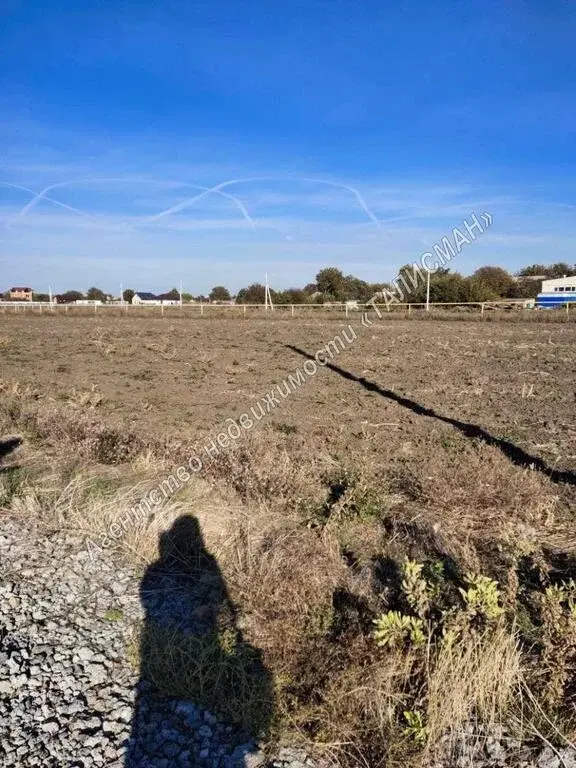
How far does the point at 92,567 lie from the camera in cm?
362

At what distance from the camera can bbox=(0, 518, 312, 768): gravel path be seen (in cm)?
224

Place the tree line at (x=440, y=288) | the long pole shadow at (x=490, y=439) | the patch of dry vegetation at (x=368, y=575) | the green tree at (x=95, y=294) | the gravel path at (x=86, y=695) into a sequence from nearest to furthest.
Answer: the gravel path at (x=86, y=695) < the patch of dry vegetation at (x=368, y=575) < the long pole shadow at (x=490, y=439) < the tree line at (x=440, y=288) < the green tree at (x=95, y=294)

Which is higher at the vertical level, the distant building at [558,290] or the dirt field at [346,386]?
the distant building at [558,290]

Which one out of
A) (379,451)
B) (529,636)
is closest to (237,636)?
(529,636)

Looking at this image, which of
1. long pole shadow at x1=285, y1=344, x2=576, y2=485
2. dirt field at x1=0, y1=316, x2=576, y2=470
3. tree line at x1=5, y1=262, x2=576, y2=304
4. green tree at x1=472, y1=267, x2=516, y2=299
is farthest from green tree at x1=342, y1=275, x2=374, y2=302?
long pole shadow at x1=285, y1=344, x2=576, y2=485

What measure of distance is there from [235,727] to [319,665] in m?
0.49

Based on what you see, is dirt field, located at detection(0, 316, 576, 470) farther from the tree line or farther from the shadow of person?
the tree line

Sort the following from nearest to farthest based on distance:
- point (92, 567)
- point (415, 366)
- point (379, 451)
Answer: point (92, 567)
point (379, 451)
point (415, 366)

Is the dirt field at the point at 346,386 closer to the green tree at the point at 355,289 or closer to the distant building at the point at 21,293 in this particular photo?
the green tree at the point at 355,289

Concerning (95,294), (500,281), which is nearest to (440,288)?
(500,281)

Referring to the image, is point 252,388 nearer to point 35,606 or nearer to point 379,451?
point 379,451

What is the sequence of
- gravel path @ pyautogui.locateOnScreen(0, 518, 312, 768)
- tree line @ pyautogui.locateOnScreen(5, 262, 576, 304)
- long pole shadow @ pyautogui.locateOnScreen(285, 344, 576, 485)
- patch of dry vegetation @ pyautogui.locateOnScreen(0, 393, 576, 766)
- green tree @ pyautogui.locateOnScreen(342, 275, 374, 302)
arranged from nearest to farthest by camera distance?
gravel path @ pyautogui.locateOnScreen(0, 518, 312, 768), patch of dry vegetation @ pyautogui.locateOnScreen(0, 393, 576, 766), long pole shadow @ pyautogui.locateOnScreen(285, 344, 576, 485), tree line @ pyautogui.locateOnScreen(5, 262, 576, 304), green tree @ pyautogui.locateOnScreen(342, 275, 374, 302)

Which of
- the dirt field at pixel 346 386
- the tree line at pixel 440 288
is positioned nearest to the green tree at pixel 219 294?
the tree line at pixel 440 288

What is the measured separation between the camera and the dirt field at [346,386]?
23.6ft
